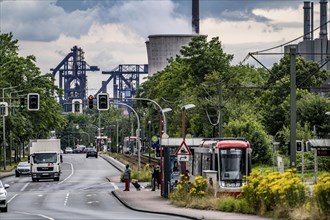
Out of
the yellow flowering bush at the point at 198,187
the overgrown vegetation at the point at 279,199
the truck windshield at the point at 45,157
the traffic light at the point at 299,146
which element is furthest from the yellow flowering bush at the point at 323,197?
the truck windshield at the point at 45,157

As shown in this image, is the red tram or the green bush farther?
the red tram

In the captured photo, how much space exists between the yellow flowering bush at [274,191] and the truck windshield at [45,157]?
44.6 meters

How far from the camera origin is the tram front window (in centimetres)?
4972

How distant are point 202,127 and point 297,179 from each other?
68.4 m

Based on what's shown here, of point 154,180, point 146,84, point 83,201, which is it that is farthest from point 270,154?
point 146,84

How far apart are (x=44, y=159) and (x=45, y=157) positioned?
463 mm

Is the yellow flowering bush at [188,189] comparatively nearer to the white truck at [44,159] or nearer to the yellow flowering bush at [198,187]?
the yellow flowering bush at [198,187]

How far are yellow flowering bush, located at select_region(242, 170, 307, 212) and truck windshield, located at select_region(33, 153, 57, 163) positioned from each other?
44576mm

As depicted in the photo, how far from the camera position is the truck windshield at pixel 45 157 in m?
81.9

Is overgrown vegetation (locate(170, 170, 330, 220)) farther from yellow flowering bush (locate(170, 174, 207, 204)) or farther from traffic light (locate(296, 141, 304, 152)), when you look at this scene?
traffic light (locate(296, 141, 304, 152))

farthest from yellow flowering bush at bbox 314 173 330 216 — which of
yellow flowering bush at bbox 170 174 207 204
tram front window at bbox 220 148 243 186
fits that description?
tram front window at bbox 220 148 243 186

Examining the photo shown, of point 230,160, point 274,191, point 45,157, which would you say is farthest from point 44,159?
point 274,191

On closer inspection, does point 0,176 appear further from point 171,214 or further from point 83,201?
point 171,214

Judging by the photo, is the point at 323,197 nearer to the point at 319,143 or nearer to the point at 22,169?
the point at 319,143
